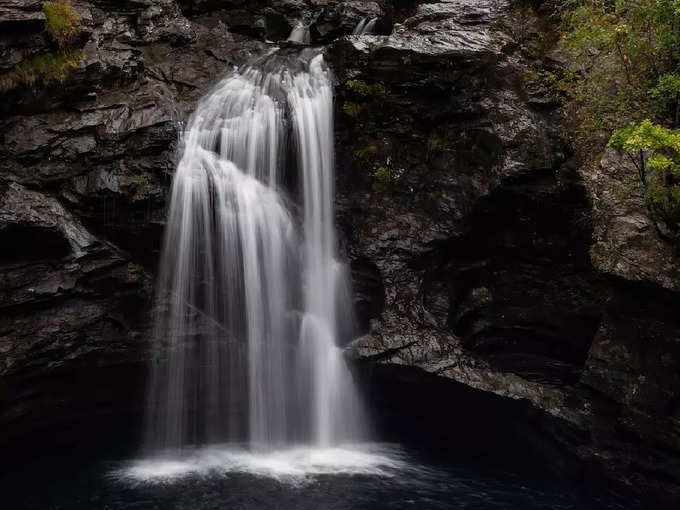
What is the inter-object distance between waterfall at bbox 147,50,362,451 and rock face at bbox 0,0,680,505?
0.51 meters

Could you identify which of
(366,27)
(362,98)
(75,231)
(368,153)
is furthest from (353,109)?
(75,231)

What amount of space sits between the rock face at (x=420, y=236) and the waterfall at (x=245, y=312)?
0.51 metres

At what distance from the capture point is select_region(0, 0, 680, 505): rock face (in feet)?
31.9

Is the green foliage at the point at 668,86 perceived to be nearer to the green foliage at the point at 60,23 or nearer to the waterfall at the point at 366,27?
the waterfall at the point at 366,27

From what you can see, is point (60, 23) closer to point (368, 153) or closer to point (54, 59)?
point (54, 59)

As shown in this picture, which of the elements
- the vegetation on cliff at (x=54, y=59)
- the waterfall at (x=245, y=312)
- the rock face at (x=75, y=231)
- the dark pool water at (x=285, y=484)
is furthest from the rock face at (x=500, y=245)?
the vegetation on cliff at (x=54, y=59)

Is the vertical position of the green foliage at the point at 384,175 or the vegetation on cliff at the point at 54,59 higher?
the vegetation on cliff at the point at 54,59

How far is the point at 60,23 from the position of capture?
1113 cm

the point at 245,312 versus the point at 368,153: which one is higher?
the point at 368,153

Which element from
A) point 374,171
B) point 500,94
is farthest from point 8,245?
point 500,94

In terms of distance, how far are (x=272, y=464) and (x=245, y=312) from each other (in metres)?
3.05

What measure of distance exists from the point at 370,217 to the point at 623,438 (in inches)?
258

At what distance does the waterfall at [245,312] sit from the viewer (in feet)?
36.2

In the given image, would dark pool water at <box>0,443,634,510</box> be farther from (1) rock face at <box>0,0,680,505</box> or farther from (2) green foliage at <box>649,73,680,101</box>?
(2) green foliage at <box>649,73,680,101</box>
